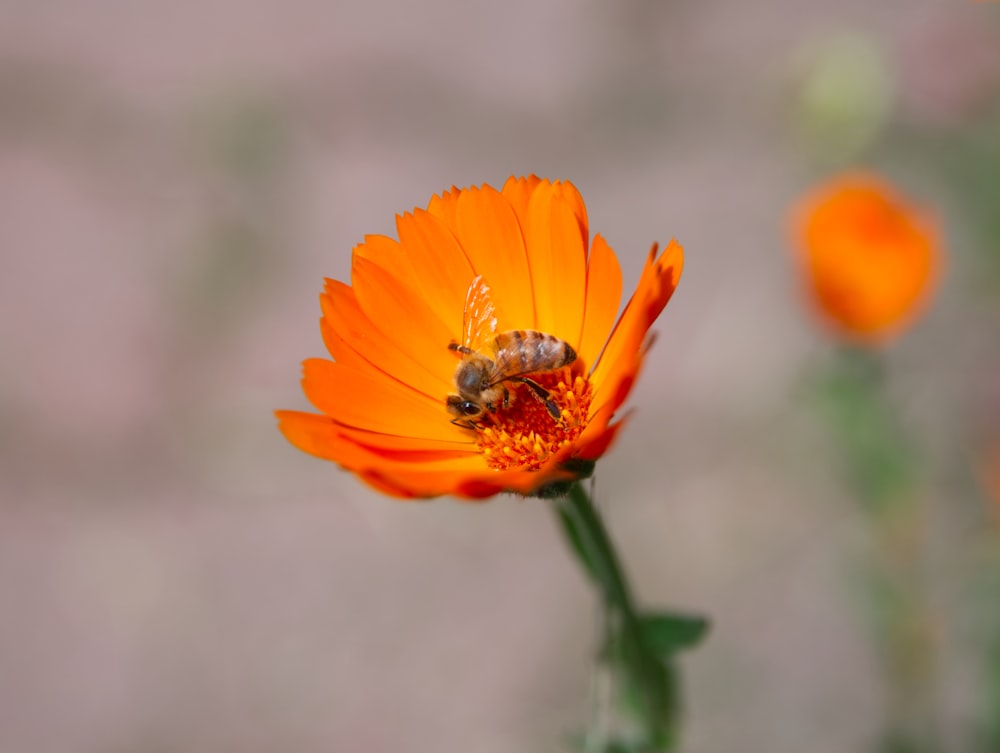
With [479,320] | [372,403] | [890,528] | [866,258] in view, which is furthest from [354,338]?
[890,528]

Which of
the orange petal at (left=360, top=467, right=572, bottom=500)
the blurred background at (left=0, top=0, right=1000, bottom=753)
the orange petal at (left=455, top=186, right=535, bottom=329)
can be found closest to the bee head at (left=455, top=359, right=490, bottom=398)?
the orange petal at (left=455, top=186, right=535, bottom=329)

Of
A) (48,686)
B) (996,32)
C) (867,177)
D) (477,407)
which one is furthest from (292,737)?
(996,32)

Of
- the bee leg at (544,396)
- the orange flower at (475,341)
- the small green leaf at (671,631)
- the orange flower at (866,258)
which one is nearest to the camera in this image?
the orange flower at (475,341)

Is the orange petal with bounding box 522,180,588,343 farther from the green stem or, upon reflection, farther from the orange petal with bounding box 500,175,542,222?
the green stem

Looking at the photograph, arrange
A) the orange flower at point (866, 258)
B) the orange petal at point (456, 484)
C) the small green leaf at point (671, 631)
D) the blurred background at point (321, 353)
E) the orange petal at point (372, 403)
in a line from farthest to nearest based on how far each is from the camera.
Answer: the blurred background at point (321, 353) < the orange flower at point (866, 258) < the small green leaf at point (671, 631) < the orange petal at point (372, 403) < the orange petal at point (456, 484)

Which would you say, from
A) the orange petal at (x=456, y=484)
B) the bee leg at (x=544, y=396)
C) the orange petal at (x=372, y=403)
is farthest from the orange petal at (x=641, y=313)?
the orange petal at (x=372, y=403)

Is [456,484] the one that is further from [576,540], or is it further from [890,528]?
[890,528]

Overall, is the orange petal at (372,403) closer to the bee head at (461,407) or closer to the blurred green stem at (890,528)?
the bee head at (461,407)
